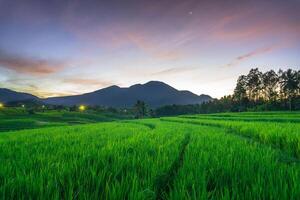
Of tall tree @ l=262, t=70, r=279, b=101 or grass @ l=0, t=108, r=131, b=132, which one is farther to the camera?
tall tree @ l=262, t=70, r=279, b=101

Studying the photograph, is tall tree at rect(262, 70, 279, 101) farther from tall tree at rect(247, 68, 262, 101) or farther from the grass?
the grass

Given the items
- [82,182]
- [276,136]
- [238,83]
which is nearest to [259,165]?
[82,182]

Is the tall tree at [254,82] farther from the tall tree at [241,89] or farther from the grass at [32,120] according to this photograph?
the grass at [32,120]

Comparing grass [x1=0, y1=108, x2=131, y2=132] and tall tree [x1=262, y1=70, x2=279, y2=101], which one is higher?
tall tree [x1=262, y1=70, x2=279, y2=101]

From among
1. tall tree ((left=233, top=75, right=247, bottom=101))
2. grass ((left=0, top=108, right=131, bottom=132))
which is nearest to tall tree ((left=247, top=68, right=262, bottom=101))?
tall tree ((left=233, top=75, right=247, bottom=101))

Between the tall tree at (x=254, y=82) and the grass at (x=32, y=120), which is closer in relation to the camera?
the grass at (x=32, y=120)

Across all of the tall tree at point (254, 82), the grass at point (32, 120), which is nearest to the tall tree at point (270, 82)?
the tall tree at point (254, 82)

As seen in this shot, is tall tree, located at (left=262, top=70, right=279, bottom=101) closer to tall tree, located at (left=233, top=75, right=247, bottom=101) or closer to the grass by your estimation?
tall tree, located at (left=233, top=75, right=247, bottom=101)

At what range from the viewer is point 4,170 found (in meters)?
2.86

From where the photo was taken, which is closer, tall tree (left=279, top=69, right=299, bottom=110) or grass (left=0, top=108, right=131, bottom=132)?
grass (left=0, top=108, right=131, bottom=132)

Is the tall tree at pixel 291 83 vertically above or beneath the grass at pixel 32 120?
above

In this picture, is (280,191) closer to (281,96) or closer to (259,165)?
(259,165)

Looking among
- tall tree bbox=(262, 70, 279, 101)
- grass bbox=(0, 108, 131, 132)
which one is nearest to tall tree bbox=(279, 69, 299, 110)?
tall tree bbox=(262, 70, 279, 101)

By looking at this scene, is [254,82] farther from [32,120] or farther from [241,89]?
[32,120]
